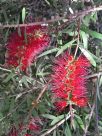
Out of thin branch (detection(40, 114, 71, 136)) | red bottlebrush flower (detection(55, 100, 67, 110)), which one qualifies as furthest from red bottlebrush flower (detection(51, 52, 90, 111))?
thin branch (detection(40, 114, 71, 136))

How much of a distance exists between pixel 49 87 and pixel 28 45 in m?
0.21

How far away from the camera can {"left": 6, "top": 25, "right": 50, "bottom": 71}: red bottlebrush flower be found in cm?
158

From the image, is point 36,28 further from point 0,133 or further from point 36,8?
point 0,133

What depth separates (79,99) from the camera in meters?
1.49

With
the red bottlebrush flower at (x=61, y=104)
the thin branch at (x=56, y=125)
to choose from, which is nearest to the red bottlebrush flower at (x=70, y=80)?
the red bottlebrush flower at (x=61, y=104)

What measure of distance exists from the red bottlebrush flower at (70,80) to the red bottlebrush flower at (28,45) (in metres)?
0.13

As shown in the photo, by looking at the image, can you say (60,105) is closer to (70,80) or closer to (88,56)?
(70,80)

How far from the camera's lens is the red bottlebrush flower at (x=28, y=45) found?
158 cm

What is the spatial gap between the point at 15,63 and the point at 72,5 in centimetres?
37

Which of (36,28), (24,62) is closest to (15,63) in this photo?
(24,62)

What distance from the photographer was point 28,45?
5.20ft

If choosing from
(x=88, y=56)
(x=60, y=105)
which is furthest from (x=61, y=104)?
(x=88, y=56)

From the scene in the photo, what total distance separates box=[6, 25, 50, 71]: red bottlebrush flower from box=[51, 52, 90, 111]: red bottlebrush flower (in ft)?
0.44

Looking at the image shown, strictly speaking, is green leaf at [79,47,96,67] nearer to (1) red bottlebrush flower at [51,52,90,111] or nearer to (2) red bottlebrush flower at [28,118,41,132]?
(1) red bottlebrush flower at [51,52,90,111]
